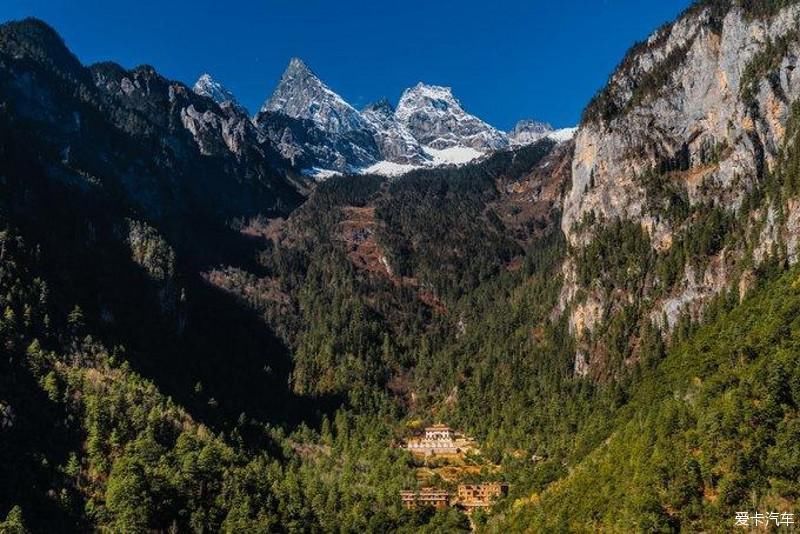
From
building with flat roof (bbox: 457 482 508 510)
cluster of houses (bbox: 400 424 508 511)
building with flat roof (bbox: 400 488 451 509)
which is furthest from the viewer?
building with flat roof (bbox: 457 482 508 510)

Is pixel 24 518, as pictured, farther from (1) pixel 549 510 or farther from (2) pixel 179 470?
(1) pixel 549 510

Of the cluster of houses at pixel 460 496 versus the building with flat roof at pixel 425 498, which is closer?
the building with flat roof at pixel 425 498

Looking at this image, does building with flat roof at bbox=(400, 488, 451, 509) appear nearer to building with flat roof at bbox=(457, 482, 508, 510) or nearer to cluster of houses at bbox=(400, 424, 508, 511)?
cluster of houses at bbox=(400, 424, 508, 511)

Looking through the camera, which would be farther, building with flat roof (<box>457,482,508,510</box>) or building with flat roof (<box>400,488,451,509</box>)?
building with flat roof (<box>457,482,508,510</box>)

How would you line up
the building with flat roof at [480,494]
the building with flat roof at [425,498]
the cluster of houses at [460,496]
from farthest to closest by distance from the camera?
the building with flat roof at [480,494]
the cluster of houses at [460,496]
the building with flat roof at [425,498]

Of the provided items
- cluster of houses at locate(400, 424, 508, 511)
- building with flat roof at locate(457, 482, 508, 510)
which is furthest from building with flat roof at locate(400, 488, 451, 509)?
building with flat roof at locate(457, 482, 508, 510)

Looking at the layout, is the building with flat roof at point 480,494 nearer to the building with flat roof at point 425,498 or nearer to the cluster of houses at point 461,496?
the cluster of houses at point 461,496

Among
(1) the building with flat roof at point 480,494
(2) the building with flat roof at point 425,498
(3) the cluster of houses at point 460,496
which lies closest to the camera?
(2) the building with flat roof at point 425,498

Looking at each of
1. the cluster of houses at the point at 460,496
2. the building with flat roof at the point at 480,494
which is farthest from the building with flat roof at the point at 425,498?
the building with flat roof at the point at 480,494

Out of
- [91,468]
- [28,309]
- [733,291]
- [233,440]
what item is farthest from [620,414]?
[28,309]

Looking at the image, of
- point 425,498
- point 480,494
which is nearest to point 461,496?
point 480,494

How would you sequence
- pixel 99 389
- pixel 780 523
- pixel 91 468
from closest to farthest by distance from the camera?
pixel 780 523 < pixel 91 468 < pixel 99 389
